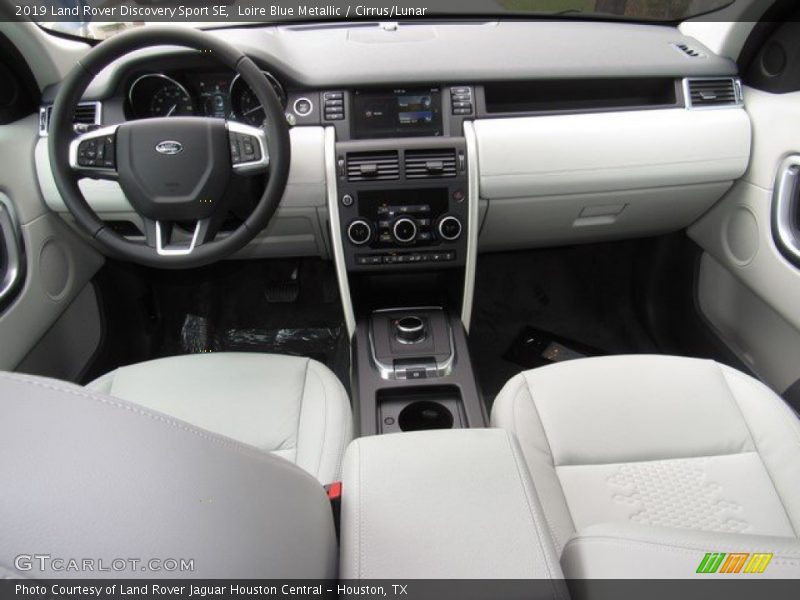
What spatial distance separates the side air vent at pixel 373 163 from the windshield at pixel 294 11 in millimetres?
524

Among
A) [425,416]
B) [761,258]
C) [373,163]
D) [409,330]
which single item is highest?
[373,163]

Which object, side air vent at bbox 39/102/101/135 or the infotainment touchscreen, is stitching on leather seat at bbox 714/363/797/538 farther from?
side air vent at bbox 39/102/101/135

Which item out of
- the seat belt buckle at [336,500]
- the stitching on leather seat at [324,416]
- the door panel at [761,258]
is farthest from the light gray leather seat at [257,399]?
the door panel at [761,258]

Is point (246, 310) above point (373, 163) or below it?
below

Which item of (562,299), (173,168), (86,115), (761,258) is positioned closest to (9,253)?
(86,115)

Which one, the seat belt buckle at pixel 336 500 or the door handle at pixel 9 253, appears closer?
the seat belt buckle at pixel 336 500

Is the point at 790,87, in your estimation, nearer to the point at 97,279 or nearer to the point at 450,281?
the point at 450,281

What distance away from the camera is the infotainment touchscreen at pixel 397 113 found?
1484 mm

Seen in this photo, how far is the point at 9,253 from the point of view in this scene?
1.38 meters

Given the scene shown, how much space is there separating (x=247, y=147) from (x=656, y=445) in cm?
104

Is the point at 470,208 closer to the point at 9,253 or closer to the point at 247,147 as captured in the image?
the point at 247,147

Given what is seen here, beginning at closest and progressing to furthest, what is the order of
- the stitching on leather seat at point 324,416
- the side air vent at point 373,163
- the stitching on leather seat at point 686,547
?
the stitching on leather seat at point 686,547, the stitching on leather seat at point 324,416, the side air vent at point 373,163

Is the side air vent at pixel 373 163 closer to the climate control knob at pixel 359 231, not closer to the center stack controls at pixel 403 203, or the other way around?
the center stack controls at pixel 403 203

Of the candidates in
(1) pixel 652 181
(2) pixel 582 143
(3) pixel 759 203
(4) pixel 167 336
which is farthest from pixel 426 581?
(4) pixel 167 336
